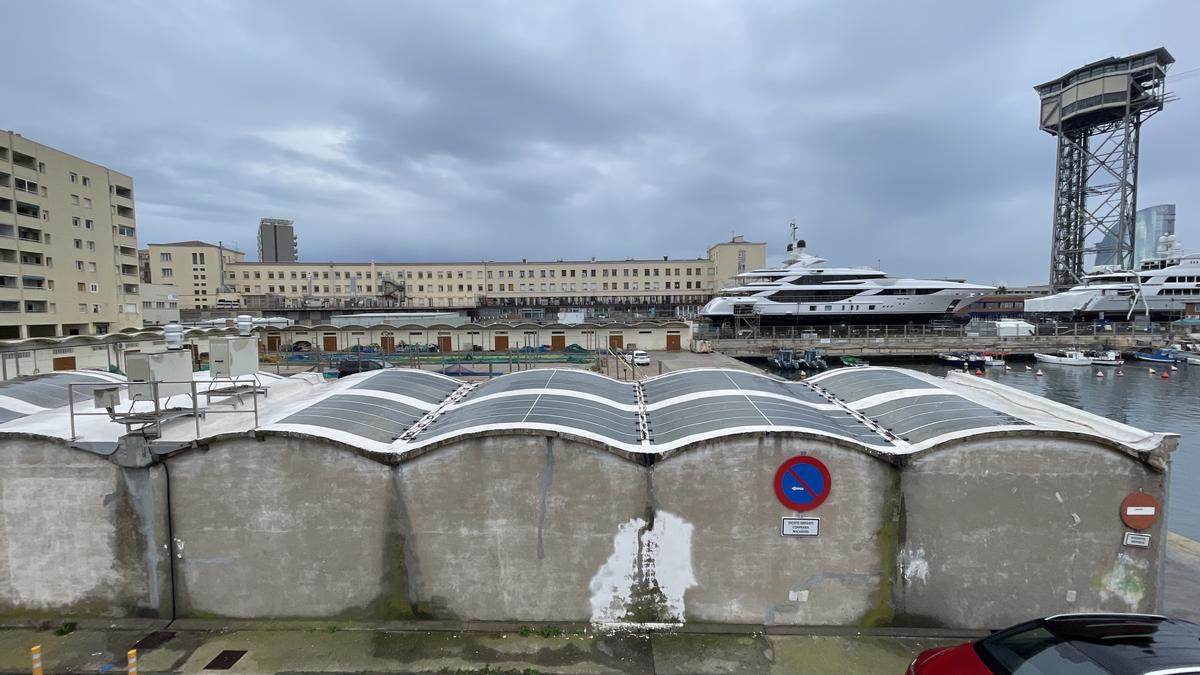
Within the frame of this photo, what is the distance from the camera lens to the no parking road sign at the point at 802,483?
6.90 metres

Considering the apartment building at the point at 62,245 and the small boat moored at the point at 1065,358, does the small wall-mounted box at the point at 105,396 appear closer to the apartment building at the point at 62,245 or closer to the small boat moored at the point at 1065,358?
the apartment building at the point at 62,245

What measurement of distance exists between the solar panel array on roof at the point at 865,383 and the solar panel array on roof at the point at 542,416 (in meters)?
4.56

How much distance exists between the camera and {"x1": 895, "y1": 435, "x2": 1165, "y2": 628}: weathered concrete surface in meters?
6.74

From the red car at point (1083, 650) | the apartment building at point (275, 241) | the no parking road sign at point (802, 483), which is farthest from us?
the apartment building at point (275, 241)

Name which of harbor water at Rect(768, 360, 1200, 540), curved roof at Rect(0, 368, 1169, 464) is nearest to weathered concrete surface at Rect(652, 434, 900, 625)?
curved roof at Rect(0, 368, 1169, 464)

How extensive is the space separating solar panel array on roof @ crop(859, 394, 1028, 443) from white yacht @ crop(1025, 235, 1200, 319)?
255 ft

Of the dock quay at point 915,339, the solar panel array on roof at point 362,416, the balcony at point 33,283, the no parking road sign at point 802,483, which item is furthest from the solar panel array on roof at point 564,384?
the balcony at point 33,283

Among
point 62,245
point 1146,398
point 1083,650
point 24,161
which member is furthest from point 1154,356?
point 24,161

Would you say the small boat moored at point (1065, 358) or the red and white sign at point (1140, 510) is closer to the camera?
the red and white sign at point (1140, 510)

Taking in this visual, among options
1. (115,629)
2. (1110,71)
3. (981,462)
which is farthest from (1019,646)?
(1110,71)

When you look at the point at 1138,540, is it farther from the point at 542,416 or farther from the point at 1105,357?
the point at 1105,357

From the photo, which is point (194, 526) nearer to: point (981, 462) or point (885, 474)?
point (885, 474)

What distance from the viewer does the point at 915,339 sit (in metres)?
54.8

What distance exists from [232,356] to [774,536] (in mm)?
8742
